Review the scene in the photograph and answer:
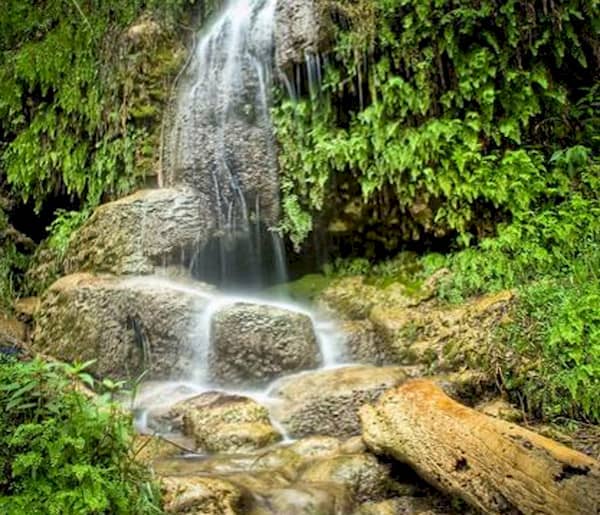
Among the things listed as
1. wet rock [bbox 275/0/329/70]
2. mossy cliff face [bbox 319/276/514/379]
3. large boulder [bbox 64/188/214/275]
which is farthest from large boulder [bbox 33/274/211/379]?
wet rock [bbox 275/0/329/70]

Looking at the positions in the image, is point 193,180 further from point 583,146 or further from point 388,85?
point 583,146

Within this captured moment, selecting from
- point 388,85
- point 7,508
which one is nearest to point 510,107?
point 388,85

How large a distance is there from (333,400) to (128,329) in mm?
2531

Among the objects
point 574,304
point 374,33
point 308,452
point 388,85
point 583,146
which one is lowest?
point 308,452

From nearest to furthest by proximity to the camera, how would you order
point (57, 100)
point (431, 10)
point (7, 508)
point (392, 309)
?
point (7, 508) < point (392, 309) < point (431, 10) < point (57, 100)

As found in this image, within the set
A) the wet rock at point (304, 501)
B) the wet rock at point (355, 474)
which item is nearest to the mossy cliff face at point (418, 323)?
the wet rock at point (355, 474)

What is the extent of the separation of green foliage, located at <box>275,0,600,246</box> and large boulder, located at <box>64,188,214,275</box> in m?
1.69

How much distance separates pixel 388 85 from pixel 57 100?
216 inches

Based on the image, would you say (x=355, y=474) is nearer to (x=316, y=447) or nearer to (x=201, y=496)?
(x=316, y=447)

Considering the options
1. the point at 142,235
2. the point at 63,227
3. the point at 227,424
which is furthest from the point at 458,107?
the point at 63,227

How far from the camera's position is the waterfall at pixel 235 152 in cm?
738

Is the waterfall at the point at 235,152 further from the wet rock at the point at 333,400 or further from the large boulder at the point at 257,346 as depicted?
the wet rock at the point at 333,400

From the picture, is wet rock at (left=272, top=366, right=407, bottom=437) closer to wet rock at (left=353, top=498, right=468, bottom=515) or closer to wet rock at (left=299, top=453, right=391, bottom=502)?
wet rock at (left=299, top=453, right=391, bottom=502)

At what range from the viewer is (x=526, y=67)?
20.4 ft
